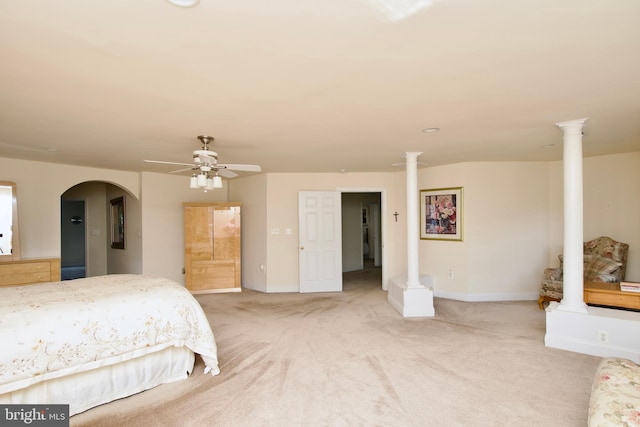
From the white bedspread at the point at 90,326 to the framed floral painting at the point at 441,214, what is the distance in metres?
4.30

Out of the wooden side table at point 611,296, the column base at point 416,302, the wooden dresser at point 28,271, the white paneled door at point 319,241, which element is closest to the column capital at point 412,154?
the column base at point 416,302

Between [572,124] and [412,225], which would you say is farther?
[412,225]

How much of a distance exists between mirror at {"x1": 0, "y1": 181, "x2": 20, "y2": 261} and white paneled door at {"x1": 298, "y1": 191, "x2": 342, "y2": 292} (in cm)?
423

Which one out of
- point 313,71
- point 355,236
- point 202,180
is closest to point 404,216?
point 355,236

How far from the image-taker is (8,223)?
4.74 meters

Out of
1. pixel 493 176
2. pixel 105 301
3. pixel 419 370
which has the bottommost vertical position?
pixel 419 370

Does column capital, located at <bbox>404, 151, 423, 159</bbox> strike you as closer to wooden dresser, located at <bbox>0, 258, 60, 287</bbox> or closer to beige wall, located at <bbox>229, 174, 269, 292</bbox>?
beige wall, located at <bbox>229, 174, 269, 292</bbox>

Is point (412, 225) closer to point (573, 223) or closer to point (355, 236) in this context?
point (573, 223)

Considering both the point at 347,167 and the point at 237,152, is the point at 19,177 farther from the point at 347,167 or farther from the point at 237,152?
the point at 347,167

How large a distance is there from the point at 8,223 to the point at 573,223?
7062mm

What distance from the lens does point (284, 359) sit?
10.6 feet

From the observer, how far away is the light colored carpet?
2.31 meters

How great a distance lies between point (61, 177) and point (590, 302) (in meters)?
7.35

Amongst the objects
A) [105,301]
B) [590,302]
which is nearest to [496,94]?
[590,302]
